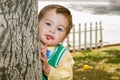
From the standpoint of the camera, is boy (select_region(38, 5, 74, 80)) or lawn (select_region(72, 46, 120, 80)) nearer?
boy (select_region(38, 5, 74, 80))

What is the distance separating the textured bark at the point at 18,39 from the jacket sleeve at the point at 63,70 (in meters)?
0.18

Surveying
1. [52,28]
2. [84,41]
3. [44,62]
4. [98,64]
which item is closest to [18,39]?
[44,62]

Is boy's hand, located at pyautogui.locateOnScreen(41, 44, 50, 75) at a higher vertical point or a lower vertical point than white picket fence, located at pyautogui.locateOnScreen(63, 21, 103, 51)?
higher

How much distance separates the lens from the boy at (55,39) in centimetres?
228

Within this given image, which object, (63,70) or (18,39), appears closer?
(18,39)

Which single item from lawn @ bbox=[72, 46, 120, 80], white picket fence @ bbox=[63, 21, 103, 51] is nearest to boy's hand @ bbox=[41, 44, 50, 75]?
lawn @ bbox=[72, 46, 120, 80]

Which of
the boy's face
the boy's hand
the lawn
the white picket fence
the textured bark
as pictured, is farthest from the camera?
the white picket fence

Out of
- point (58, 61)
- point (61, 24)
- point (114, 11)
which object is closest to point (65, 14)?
point (61, 24)

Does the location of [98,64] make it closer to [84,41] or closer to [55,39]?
[84,41]

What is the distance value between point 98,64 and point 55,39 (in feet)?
28.1

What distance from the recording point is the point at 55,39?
93.0 inches

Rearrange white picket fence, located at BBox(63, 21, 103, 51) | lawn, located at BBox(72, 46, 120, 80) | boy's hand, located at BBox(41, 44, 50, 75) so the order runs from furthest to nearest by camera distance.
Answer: white picket fence, located at BBox(63, 21, 103, 51)
lawn, located at BBox(72, 46, 120, 80)
boy's hand, located at BBox(41, 44, 50, 75)

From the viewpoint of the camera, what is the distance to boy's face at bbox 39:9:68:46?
90.9 inches

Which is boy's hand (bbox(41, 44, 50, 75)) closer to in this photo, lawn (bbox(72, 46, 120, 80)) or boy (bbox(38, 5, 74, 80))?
boy (bbox(38, 5, 74, 80))
